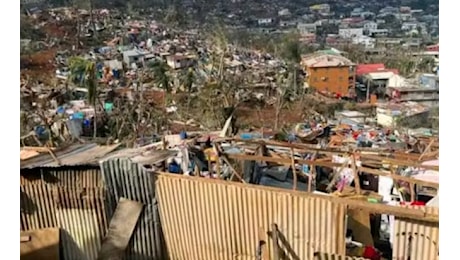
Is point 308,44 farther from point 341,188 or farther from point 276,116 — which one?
point 341,188

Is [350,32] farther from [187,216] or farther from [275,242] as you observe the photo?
[275,242]

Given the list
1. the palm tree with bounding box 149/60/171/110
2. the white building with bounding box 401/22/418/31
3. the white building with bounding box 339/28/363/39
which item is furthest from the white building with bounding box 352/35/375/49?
the palm tree with bounding box 149/60/171/110

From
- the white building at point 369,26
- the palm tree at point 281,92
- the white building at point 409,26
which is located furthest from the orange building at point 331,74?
Answer: the white building at point 409,26

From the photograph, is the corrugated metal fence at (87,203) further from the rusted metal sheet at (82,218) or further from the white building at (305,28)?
the white building at (305,28)

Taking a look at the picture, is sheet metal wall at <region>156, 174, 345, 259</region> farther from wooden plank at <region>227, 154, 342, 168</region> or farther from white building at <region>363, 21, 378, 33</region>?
white building at <region>363, 21, 378, 33</region>

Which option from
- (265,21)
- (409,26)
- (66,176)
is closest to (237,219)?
(66,176)

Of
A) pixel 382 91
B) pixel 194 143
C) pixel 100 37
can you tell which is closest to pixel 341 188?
pixel 194 143
